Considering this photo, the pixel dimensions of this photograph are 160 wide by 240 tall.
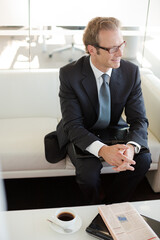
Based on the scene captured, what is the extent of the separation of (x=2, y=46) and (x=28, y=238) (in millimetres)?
2139

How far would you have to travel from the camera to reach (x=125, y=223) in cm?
143

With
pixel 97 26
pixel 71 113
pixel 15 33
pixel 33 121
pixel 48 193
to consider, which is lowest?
pixel 48 193

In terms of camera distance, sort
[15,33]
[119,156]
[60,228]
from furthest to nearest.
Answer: [15,33], [119,156], [60,228]

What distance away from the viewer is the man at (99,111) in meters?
1.83

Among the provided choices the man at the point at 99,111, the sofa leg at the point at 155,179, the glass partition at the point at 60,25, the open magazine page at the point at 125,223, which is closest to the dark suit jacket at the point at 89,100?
the man at the point at 99,111

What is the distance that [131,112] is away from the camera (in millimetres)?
2072

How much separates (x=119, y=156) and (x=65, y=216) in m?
0.48

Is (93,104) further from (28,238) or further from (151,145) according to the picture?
(28,238)

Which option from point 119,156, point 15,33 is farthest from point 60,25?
point 119,156

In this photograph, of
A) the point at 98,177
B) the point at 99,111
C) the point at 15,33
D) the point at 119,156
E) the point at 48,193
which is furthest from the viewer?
the point at 15,33

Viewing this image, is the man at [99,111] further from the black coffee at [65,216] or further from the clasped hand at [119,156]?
the black coffee at [65,216]

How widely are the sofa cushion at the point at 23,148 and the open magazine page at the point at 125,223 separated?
2.10 ft

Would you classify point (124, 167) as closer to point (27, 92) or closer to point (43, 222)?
point (43, 222)

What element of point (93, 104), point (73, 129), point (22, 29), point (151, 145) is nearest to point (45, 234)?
point (73, 129)
